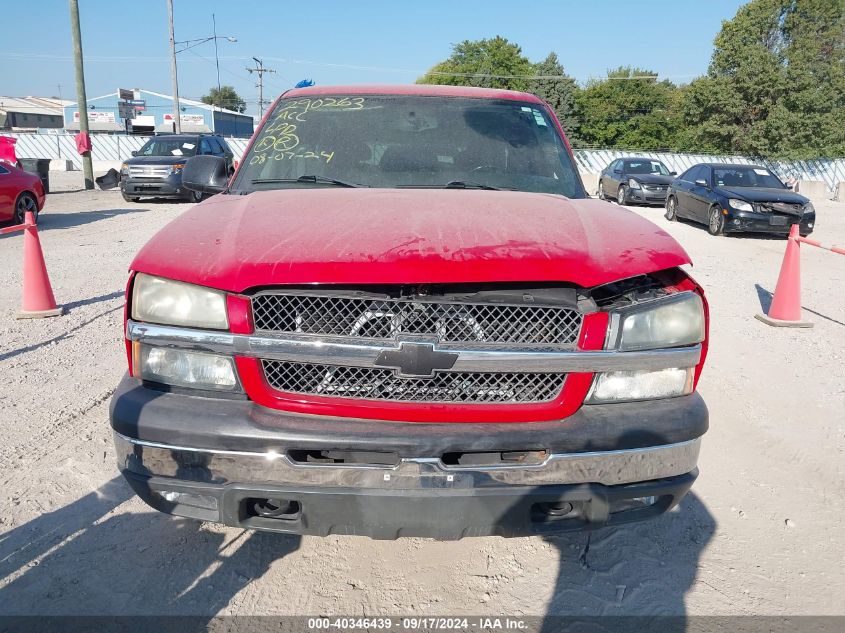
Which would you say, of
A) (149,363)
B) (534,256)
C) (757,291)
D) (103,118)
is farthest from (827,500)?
(103,118)

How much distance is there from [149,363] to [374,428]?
0.82 meters

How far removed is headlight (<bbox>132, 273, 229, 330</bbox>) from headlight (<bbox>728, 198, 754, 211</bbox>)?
42.9 ft

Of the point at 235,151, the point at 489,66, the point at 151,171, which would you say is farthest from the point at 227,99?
the point at 151,171

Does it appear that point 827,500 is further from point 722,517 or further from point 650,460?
point 650,460

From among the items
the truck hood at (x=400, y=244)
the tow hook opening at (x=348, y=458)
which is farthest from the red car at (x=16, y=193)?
the tow hook opening at (x=348, y=458)

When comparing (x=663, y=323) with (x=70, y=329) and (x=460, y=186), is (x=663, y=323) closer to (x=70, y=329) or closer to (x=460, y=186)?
(x=460, y=186)

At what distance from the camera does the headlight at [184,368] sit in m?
2.13

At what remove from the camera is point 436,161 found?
3.41m

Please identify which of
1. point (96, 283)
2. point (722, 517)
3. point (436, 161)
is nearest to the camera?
point (722, 517)

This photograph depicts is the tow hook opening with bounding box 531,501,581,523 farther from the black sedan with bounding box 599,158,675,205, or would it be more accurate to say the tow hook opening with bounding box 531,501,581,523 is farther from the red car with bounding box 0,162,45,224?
the black sedan with bounding box 599,158,675,205

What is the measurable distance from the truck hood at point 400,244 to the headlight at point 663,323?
13 cm

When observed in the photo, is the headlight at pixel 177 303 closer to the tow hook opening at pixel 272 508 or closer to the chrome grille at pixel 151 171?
the tow hook opening at pixel 272 508

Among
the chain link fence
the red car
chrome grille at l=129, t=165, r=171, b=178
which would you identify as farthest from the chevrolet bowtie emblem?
the chain link fence

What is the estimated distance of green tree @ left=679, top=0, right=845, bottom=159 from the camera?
3712 centimetres
